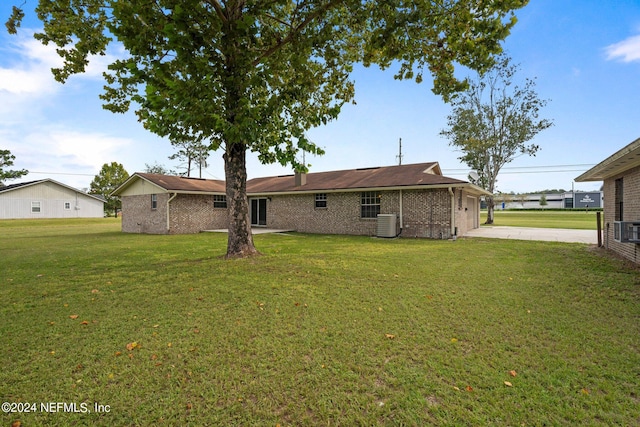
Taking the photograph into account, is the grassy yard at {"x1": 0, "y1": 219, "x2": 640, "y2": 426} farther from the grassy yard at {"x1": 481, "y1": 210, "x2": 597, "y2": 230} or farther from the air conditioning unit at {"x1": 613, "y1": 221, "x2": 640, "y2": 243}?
the grassy yard at {"x1": 481, "y1": 210, "x2": 597, "y2": 230}

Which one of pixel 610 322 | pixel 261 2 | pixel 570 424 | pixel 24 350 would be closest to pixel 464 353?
pixel 570 424

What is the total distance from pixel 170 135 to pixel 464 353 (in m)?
7.83

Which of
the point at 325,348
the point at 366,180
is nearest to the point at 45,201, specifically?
the point at 366,180

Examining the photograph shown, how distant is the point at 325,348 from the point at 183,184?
63.3 feet

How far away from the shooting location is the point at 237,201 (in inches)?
356

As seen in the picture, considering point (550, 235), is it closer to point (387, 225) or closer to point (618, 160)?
point (387, 225)

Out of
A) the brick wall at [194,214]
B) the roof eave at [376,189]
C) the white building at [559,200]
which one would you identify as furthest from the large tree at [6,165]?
the white building at [559,200]

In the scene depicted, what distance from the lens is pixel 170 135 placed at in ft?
25.8

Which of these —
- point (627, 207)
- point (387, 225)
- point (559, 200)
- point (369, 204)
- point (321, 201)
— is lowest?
point (387, 225)

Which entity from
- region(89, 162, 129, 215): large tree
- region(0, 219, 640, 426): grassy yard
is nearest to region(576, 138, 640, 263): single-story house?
region(0, 219, 640, 426): grassy yard

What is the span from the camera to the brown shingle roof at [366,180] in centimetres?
1492

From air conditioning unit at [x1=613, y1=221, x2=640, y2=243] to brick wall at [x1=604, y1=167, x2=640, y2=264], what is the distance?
0.48 metres

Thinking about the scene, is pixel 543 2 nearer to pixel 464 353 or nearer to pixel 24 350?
pixel 464 353

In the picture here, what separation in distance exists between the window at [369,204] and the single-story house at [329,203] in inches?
2.0
